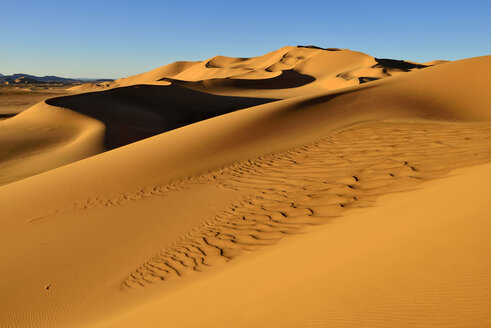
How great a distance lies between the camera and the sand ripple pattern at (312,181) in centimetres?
484

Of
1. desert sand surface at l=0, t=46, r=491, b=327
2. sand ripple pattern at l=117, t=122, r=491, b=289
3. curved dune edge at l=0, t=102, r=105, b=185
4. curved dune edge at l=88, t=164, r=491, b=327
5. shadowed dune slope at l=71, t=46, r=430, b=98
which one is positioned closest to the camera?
curved dune edge at l=88, t=164, r=491, b=327

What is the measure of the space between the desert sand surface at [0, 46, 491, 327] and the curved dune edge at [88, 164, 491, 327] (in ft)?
0.04

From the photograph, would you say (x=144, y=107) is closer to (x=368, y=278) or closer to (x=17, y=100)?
(x=368, y=278)

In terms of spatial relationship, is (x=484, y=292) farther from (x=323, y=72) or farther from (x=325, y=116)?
(x=323, y=72)

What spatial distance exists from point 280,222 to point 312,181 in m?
1.57

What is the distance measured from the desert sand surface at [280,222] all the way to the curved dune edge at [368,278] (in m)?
0.01

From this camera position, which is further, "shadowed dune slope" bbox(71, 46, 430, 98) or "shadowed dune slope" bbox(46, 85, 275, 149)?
"shadowed dune slope" bbox(71, 46, 430, 98)

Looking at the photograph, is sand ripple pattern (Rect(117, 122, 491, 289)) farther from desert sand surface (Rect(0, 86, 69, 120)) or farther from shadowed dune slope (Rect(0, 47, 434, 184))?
desert sand surface (Rect(0, 86, 69, 120))

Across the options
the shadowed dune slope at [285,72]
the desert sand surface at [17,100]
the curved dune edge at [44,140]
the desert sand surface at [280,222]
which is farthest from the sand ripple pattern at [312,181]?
the shadowed dune slope at [285,72]

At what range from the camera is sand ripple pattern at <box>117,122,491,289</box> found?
484cm

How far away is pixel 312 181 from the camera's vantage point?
6.52 meters

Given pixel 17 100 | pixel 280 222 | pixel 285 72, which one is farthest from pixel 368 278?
pixel 17 100

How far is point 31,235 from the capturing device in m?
5.98

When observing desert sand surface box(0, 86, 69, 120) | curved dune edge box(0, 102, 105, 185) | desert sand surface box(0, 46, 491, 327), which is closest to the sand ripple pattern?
desert sand surface box(0, 46, 491, 327)
